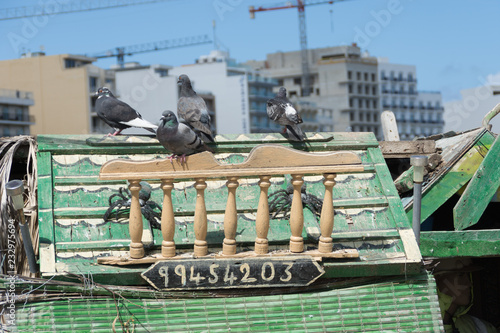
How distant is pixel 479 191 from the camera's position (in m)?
8.05

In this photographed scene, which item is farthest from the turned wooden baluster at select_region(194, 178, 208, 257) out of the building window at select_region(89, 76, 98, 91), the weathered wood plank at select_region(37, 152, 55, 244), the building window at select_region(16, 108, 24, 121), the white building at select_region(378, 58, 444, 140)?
the white building at select_region(378, 58, 444, 140)

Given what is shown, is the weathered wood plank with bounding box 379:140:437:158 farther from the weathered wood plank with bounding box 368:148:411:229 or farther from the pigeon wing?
the pigeon wing

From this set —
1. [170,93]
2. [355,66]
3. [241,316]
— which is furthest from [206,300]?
[355,66]

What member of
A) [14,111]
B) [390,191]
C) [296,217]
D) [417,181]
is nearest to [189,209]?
[296,217]

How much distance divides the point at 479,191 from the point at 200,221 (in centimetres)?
329

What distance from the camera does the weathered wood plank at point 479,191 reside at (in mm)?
7914

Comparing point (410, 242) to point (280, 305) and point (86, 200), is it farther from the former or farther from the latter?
point (86, 200)

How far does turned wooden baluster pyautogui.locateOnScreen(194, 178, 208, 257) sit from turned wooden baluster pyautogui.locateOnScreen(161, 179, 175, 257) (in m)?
0.20

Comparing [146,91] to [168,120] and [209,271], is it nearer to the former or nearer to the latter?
[168,120]

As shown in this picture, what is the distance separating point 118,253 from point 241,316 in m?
1.21

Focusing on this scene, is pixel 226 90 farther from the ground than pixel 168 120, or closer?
farther from the ground

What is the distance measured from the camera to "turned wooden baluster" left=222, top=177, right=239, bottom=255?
643 cm

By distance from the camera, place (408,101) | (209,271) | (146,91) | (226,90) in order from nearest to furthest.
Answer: (209,271) < (146,91) < (226,90) < (408,101)

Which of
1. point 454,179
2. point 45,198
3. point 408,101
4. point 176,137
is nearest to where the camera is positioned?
point 176,137
